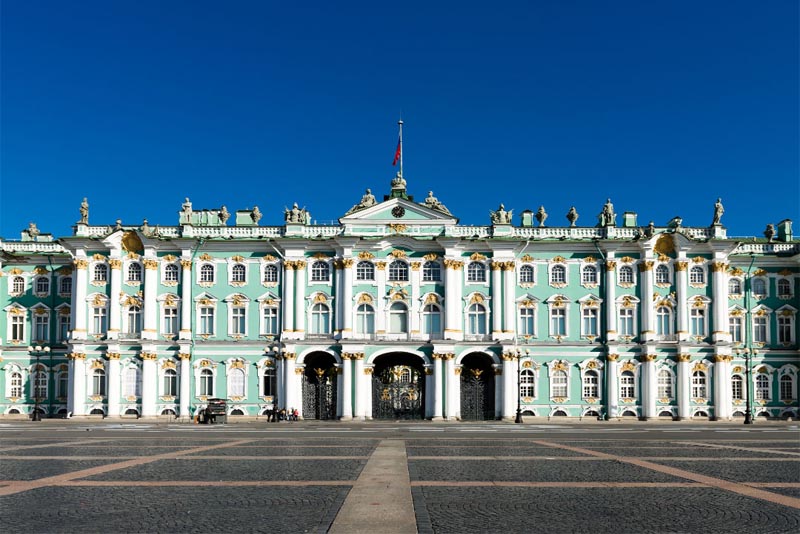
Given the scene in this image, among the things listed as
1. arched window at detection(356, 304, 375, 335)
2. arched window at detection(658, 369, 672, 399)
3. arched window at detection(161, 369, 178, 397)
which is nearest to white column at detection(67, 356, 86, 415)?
arched window at detection(161, 369, 178, 397)

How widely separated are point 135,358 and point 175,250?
9.39 m

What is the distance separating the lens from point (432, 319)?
220ft

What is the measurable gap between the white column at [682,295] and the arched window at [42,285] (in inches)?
2084

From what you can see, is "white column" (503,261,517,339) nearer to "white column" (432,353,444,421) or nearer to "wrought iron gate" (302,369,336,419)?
"white column" (432,353,444,421)

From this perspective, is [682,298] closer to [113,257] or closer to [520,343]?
[520,343]

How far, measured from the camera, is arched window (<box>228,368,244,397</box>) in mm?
66938

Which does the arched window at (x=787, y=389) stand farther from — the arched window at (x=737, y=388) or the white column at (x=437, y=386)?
the white column at (x=437, y=386)

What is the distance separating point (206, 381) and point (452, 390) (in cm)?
2017

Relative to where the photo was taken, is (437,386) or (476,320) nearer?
(437,386)

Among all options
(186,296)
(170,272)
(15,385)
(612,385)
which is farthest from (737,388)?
(15,385)

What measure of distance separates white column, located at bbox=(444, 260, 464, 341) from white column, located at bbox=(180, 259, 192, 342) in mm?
21004

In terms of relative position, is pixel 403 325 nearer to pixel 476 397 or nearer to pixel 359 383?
pixel 359 383

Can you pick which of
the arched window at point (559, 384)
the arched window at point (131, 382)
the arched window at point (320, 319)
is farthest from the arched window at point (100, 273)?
the arched window at point (559, 384)

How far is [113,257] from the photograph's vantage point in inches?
2655
